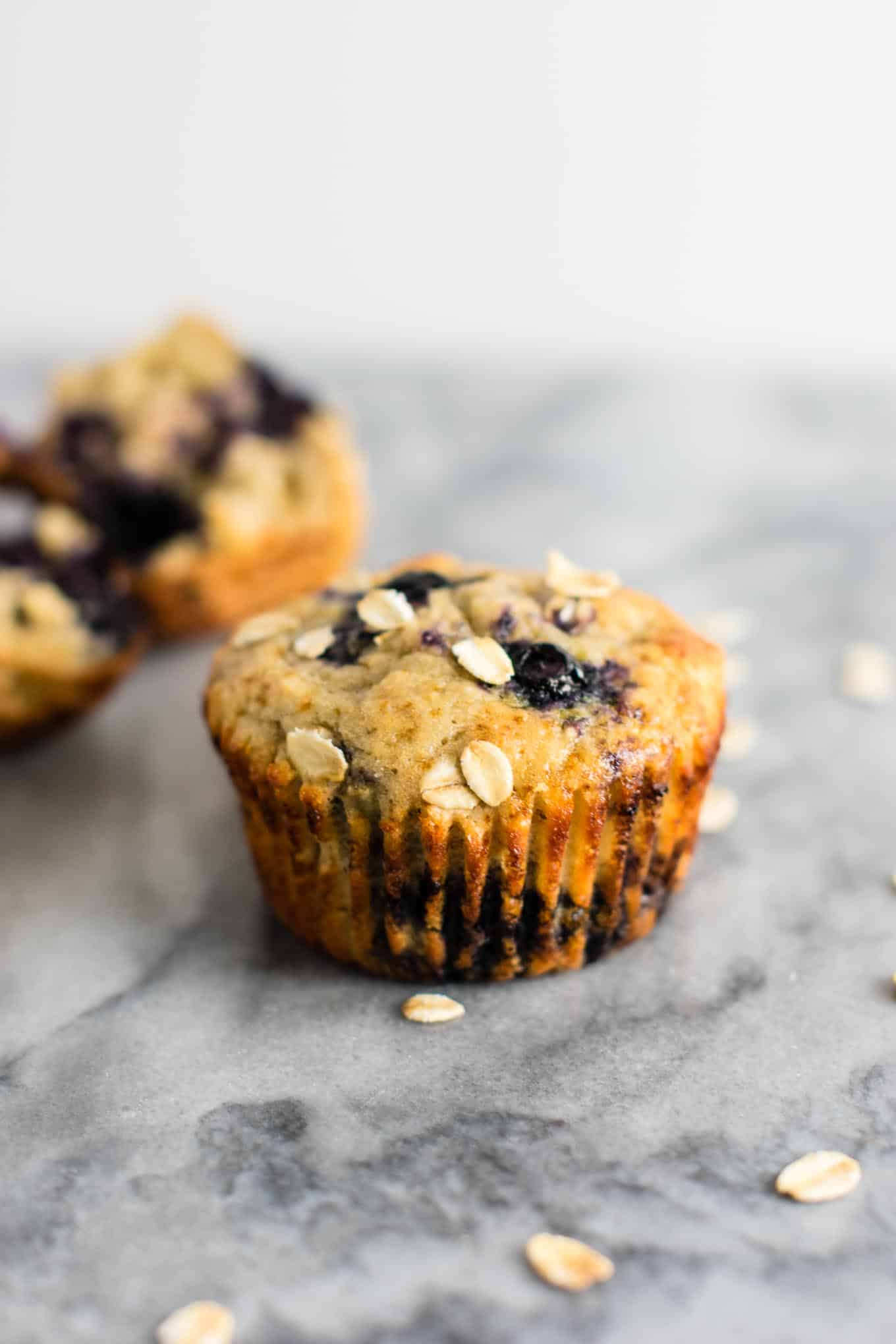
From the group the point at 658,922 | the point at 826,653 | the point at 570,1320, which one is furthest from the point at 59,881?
the point at 826,653

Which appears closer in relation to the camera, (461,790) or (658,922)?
(461,790)

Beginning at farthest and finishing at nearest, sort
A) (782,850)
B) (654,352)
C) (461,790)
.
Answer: (654,352)
(782,850)
(461,790)

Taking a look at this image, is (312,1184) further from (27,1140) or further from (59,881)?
(59,881)

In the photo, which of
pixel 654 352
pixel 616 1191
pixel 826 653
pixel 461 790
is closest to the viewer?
pixel 616 1191

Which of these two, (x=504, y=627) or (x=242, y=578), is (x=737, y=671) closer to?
(x=504, y=627)

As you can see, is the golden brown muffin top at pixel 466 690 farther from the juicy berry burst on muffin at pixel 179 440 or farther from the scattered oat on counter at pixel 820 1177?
the juicy berry burst on muffin at pixel 179 440

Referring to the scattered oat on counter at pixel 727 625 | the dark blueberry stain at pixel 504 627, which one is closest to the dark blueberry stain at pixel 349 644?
the dark blueberry stain at pixel 504 627

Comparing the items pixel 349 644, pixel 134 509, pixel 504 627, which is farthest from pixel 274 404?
pixel 504 627
